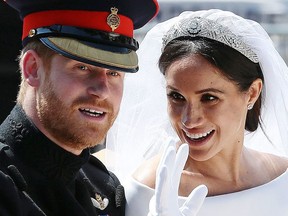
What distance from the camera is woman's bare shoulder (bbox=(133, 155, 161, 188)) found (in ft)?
9.04

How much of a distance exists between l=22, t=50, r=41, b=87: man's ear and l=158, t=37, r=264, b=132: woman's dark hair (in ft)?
2.06

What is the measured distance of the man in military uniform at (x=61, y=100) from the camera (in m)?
2.13

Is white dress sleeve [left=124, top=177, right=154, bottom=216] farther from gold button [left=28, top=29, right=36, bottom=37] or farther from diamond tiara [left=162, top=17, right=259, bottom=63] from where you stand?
gold button [left=28, top=29, right=36, bottom=37]

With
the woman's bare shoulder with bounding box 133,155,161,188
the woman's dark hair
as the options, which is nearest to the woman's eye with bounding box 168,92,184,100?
the woman's dark hair

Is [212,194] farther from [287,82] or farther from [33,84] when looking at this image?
[33,84]

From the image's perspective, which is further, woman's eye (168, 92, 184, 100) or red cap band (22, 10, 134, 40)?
woman's eye (168, 92, 184, 100)

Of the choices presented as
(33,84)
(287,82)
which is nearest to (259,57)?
(287,82)

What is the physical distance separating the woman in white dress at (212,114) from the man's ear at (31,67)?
60 centimetres

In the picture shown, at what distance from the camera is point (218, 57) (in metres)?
2.65

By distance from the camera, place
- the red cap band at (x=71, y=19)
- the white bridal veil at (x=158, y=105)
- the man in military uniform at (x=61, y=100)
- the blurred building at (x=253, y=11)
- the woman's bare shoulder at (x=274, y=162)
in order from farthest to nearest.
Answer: the blurred building at (x=253, y=11)
the woman's bare shoulder at (x=274, y=162)
the white bridal veil at (x=158, y=105)
the red cap band at (x=71, y=19)
the man in military uniform at (x=61, y=100)

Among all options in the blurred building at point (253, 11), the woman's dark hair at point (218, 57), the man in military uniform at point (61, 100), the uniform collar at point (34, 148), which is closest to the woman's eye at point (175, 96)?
the woman's dark hair at point (218, 57)

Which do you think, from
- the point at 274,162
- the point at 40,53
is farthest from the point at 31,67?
the point at 274,162

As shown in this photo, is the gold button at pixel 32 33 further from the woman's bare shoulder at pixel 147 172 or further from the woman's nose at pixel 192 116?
the woman's bare shoulder at pixel 147 172

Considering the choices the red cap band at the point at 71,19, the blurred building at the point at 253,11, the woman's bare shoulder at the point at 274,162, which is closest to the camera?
the red cap band at the point at 71,19
